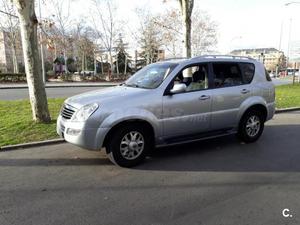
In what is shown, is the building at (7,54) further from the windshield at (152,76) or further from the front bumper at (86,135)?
the front bumper at (86,135)

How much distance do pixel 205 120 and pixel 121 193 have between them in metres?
2.41

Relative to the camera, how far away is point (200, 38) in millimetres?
46500

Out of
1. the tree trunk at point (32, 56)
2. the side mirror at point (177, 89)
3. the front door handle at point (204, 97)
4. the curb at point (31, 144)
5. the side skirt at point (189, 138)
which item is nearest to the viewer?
the side mirror at point (177, 89)

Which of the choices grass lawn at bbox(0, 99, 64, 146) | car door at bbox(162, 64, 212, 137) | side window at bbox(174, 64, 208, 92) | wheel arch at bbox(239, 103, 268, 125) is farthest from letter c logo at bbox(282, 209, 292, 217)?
grass lawn at bbox(0, 99, 64, 146)

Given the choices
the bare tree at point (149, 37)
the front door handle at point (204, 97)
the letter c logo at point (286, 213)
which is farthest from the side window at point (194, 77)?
the bare tree at point (149, 37)

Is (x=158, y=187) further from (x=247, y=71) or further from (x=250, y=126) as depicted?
(x=247, y=71)

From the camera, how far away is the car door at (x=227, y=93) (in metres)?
5.95

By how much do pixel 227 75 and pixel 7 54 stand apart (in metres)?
62.9

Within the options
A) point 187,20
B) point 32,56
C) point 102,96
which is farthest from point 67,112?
point 187,20

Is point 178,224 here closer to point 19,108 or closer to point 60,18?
point 19,108

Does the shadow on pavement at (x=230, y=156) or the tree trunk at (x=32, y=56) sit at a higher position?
the tree trunk at (x=32, y=56)

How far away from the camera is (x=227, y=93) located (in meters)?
6.05

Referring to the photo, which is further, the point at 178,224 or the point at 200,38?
the point at 200,38

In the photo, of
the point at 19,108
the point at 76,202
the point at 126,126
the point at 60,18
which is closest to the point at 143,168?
the point at 126,126
